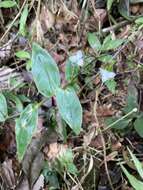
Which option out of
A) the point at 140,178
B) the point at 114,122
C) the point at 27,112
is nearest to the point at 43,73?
the point at 27,112

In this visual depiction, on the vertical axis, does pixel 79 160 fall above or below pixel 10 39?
below

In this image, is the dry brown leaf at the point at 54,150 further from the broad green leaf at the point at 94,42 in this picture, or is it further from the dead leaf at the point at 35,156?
the broad green leaf at the point at 94,42

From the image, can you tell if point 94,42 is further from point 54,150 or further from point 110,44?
point 54,150

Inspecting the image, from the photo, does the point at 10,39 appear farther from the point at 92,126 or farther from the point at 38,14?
the point at 92,126

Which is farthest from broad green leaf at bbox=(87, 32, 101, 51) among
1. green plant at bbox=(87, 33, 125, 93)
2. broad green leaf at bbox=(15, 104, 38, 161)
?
broad green leaf at bbox=(15, 104, 38, 161)

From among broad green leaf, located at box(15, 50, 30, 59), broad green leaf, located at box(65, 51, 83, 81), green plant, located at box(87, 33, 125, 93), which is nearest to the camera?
broad green leaf, located at box(65, 51, 83, 81)

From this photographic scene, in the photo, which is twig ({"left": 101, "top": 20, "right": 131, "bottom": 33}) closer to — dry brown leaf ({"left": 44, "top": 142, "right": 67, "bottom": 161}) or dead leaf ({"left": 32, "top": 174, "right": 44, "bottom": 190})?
dry brown leaf ({"left": 44, "top": 142, "right": 67, "bottom": 161})

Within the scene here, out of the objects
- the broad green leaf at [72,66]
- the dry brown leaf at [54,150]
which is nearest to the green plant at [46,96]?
the broad green leaf at [72,66]
